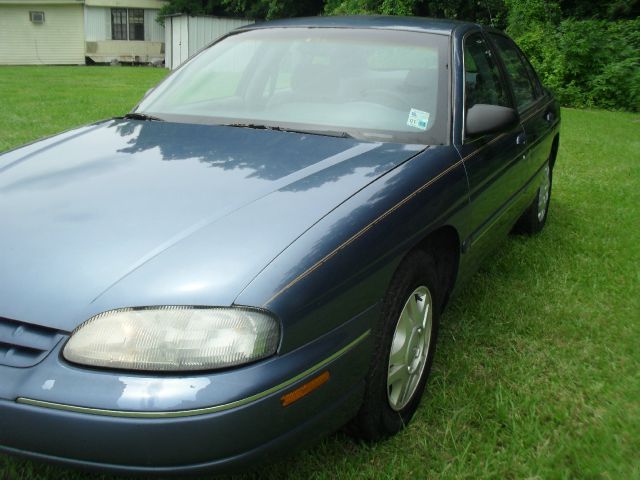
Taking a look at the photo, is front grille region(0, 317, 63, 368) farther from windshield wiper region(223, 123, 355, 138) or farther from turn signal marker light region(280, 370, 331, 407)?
windshield wiper region(223, 123, 355, 138)

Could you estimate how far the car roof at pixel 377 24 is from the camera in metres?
3.36

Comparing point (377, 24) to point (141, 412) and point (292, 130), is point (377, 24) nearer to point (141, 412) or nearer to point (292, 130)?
point (292, 130)

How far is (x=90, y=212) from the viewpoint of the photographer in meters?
2.10

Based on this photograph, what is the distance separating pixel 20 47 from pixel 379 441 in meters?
31.4

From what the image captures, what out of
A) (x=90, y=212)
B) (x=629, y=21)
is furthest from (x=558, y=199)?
(x=629, y=21)

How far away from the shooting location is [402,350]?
239 centimetres

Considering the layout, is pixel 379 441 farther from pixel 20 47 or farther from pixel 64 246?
pixel 20 47

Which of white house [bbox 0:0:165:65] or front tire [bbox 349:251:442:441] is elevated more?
front tire [bbox 349:251:442:441]

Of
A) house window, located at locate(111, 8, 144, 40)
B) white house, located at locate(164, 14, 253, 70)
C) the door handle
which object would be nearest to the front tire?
the door handle

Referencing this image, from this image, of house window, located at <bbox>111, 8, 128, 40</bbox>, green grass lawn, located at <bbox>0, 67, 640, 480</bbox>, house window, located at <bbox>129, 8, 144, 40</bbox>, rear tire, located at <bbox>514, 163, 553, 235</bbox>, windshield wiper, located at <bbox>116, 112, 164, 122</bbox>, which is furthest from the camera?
house window, located at <bbox>129, 8, 144, 40</bbox>

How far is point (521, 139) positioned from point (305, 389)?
97.6 inches

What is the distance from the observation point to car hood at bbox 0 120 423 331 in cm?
174

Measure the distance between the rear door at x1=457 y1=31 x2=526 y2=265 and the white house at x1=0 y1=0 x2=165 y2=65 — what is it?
94.5 feet

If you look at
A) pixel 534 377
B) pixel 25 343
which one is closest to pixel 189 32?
pixel 534 377
